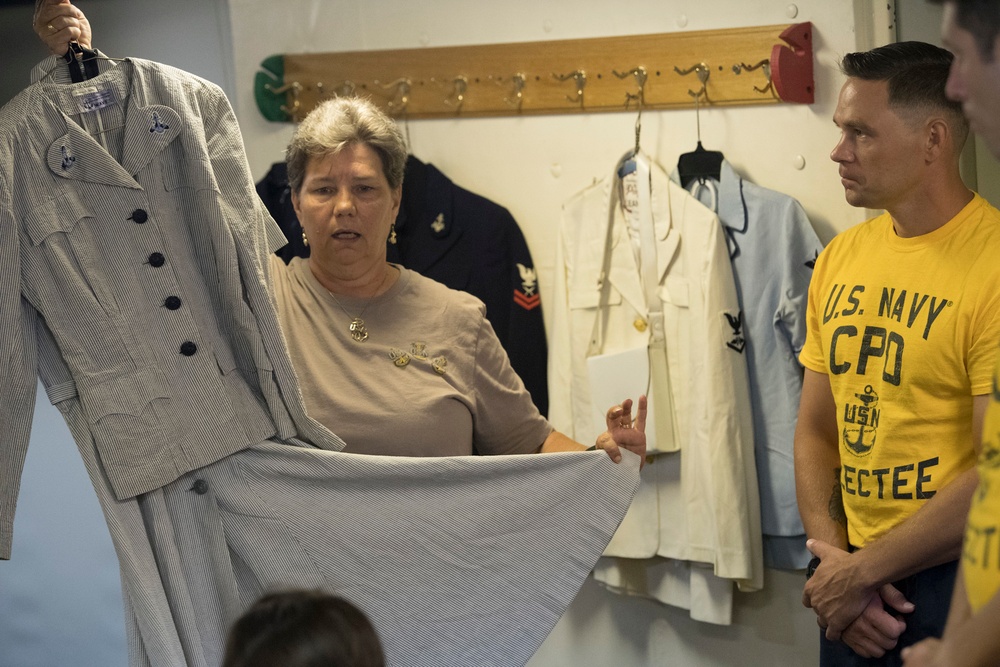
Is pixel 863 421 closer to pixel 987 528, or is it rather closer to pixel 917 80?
pixel 917 80

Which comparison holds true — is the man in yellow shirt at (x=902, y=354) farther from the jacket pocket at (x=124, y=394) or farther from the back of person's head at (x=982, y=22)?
the jacket pocket at (x=124, y=394)

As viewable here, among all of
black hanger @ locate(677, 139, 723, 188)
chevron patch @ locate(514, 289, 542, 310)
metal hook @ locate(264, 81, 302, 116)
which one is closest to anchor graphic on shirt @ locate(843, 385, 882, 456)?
black hanger @ locate(677, 139, 723, 188)

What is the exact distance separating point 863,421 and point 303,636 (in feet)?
3.85

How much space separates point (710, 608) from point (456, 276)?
3.70ft

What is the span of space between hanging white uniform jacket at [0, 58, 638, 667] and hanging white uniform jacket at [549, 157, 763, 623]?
0.84 m

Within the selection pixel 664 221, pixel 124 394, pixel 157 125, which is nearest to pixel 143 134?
pixel 157 125

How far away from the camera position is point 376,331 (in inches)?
84.4

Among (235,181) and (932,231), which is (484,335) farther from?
(932,231)

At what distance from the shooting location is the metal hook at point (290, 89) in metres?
3.30

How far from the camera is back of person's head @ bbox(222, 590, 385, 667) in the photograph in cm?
116

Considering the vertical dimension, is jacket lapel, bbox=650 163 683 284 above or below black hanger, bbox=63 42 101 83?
below

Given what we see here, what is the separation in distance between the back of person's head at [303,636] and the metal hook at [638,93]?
1945 mm

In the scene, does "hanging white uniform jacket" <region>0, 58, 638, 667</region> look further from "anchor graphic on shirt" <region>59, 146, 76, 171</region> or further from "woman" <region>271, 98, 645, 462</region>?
"woman" <region>271, 98, 645, 462</region>

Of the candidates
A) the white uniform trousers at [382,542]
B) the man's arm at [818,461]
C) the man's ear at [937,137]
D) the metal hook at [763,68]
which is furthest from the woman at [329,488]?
the metal hook at [763,68]
